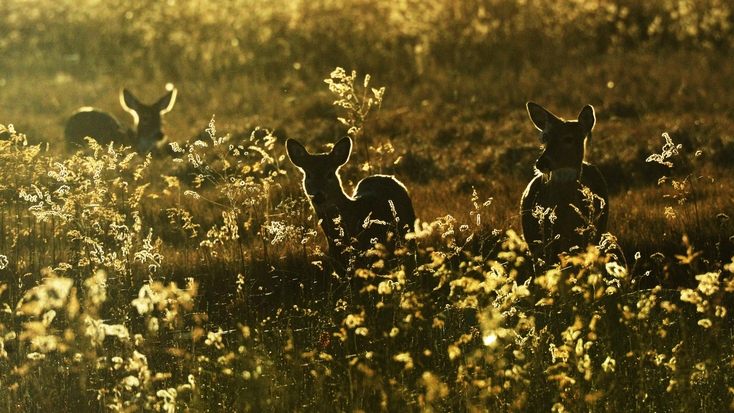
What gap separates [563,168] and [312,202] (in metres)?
1.91

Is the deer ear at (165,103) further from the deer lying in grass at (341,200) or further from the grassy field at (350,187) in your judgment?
the deer lying in grass at (341,200)

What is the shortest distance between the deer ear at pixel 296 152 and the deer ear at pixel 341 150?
22 centimetres

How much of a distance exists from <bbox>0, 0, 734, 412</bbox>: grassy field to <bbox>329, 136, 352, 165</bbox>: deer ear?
295 millimetres

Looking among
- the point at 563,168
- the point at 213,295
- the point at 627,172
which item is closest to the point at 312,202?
the point at 213,295

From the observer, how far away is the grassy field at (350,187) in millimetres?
5902

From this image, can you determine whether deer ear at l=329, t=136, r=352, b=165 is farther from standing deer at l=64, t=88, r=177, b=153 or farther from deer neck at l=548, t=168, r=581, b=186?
standing deer at l=64, t=88, r=177, b=153

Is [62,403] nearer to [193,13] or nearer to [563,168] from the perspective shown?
[563,168]

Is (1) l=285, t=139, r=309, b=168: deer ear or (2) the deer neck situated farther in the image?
(1) l=285, t=139, r=309, b=168: deer ear

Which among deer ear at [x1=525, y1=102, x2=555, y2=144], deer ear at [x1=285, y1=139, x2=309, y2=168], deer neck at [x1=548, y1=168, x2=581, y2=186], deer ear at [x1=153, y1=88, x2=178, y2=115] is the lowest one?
deer ear at [x1=153, y1=88, x2=178, y2=115]

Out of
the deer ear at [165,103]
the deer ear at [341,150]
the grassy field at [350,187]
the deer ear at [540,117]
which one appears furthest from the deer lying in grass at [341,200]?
the deer ear at [165,103]

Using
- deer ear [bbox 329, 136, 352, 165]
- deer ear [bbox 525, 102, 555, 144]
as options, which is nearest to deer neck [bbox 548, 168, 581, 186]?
deer ear [bbox 525, 102, 555, 144]

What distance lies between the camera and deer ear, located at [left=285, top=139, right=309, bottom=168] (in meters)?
9.56

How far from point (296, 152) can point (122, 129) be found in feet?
27.8

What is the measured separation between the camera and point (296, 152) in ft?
31.7
